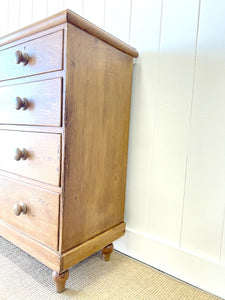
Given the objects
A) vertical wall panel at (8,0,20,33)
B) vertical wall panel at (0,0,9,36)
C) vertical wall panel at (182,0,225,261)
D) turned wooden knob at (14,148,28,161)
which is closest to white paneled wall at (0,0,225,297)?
vertical wall panel at (182,0,225,261)

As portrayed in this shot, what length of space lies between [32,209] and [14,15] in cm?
141

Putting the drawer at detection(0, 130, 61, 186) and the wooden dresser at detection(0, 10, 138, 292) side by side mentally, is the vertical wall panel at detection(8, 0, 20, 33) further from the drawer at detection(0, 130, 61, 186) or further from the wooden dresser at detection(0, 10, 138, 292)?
the drawer at detection(0, 130, 61, 186)

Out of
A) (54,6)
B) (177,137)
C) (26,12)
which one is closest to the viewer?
(177,137)

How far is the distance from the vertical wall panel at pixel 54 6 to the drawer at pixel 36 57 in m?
0.61

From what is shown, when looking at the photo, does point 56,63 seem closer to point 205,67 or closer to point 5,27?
point 205,67

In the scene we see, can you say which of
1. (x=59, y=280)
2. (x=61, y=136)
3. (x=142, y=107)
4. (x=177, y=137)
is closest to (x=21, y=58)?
(x=61, y=136)

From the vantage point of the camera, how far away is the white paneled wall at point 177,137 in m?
0.79

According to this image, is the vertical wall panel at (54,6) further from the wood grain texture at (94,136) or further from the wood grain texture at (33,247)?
the wood grain texture at (33,247)

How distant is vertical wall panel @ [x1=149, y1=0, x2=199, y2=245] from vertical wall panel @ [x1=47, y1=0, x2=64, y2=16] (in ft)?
2.22

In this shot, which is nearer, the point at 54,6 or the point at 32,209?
the point at 32,209

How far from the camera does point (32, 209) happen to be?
77cm

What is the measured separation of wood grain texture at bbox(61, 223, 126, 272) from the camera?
720 mm

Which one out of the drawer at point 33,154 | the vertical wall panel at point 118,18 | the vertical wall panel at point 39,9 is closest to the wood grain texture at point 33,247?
the drawer at point 33,154

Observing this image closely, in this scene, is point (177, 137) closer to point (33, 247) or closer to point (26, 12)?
point (33, 247)
